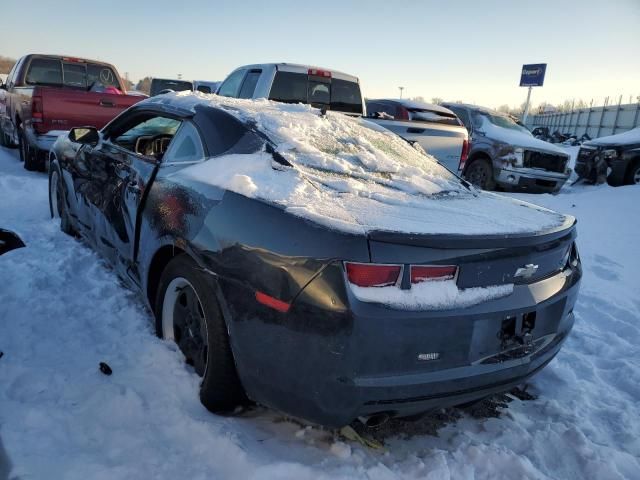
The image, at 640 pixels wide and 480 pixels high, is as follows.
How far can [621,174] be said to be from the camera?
10195 millimetres

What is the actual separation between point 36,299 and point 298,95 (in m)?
5.16

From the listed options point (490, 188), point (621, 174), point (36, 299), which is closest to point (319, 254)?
point (36, 299)

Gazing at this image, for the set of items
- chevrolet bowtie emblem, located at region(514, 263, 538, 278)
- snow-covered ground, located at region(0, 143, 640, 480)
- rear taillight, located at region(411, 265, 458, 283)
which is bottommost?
snow-covered ground, located at region(0, 143, 640, 480)

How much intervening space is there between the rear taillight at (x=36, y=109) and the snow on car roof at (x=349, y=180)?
5.08 m

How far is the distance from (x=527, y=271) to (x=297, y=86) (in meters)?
6.00

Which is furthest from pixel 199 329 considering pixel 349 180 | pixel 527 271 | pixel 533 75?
pixel 533 75

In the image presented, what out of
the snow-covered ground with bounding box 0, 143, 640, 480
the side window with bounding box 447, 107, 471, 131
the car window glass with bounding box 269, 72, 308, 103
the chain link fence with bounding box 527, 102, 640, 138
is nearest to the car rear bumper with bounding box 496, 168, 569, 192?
the side window with bounding box 447, 107, 471, 131

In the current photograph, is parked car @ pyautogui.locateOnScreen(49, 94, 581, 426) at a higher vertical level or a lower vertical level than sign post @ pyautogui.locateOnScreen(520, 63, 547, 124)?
lower

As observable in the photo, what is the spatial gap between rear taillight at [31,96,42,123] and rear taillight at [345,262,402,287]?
24.3 ft

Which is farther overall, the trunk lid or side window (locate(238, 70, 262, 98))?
side window (locate(238, 70, 262, 98))

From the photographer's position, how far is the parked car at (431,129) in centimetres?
746

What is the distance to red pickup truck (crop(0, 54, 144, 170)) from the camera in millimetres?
7645

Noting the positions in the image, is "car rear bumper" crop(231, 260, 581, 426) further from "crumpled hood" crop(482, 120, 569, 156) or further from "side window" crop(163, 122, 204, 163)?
"crumpled hood" crop(482, 120, 569, 156)

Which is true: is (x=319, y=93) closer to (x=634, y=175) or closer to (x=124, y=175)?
(x=124, y=175)
